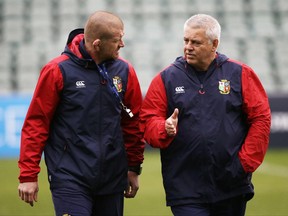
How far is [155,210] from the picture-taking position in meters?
10.2

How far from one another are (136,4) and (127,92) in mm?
14021

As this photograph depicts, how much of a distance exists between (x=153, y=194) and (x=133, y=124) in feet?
18.8

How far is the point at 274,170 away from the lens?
13953 millimetres

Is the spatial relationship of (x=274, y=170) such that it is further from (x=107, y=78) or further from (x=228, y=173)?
(x=107, y=78)

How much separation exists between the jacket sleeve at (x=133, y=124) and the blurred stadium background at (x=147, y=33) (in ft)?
36.9

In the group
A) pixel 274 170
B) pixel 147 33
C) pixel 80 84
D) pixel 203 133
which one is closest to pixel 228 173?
pixel 203 133

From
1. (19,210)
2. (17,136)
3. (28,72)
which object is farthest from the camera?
(28,72)

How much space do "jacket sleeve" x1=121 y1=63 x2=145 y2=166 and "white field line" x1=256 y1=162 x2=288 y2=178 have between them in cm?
765

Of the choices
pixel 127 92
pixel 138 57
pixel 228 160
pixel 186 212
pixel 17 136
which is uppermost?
pixel 127 92

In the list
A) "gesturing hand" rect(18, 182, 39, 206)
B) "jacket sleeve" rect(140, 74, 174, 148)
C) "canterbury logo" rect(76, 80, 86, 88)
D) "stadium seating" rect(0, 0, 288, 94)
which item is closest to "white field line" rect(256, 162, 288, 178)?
"stadium seating" rect(0, 0, 288, 94)

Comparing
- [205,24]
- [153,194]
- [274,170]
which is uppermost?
[205,24]

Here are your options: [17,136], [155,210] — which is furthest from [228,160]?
[17,136]

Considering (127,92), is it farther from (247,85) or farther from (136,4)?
(136,4)

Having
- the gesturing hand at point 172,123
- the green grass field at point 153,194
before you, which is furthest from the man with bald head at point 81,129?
the green grass field at point 153,194
